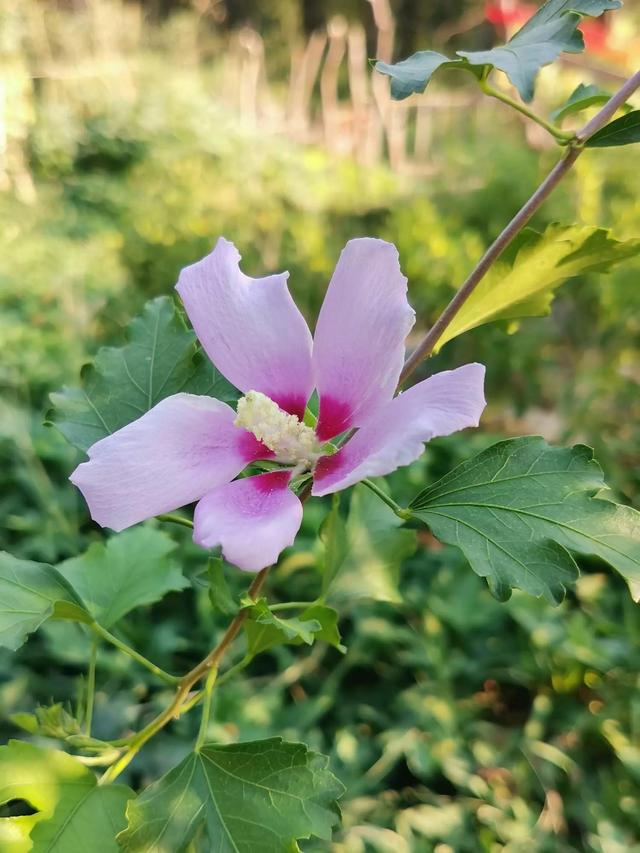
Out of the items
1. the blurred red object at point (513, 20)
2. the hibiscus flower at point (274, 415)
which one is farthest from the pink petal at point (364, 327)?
the blurred red object at point (513, 20)

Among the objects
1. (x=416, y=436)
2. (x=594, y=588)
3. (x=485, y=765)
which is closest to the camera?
(x=416, y=436)

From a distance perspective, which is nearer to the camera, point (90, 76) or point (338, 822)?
point (338, 822)

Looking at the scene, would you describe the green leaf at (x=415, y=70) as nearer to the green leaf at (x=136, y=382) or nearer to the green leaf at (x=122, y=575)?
the green leaf at (x=136, y=382)

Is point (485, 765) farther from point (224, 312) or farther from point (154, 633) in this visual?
point (224, 312)

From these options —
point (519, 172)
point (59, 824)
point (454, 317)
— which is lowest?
point (519, 172)

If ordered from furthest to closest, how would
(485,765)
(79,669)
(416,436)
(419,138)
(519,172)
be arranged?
(419,138)
(519,172)
(79,669)
(485,765)
(416,436)

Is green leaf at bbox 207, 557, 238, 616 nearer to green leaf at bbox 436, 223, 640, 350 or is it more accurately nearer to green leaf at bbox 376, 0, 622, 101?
green leaf at bbox 436, 223, 640, 350

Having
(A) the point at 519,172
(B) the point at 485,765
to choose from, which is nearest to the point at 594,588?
(B) the point at 485,765
